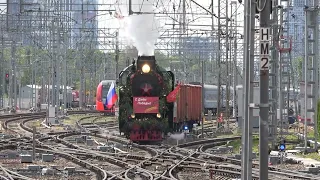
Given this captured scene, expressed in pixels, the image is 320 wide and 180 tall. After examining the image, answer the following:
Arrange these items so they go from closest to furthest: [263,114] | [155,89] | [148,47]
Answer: [263,114] → [155,89] → [148,47]

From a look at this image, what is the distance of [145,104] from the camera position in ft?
98.0

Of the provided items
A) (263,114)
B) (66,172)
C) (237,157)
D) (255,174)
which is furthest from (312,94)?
(263,114)

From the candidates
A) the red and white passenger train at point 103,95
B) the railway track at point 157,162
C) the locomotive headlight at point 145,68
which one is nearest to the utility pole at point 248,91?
the railway track at point 157,162

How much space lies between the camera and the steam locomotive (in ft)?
98.1

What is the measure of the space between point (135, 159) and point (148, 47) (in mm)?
8339

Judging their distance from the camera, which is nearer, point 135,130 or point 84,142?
point 135,130

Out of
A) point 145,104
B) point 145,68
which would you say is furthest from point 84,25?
point 145,104

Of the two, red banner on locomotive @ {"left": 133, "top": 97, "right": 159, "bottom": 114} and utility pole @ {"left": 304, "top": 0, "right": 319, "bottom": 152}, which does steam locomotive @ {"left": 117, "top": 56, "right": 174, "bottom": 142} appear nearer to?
red banner on locomotive @ {"left": 133, "top": 97, "right": 159, "bottom": 114}

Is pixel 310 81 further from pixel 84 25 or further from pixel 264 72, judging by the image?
pixel 84 25

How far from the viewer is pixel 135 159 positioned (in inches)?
1000

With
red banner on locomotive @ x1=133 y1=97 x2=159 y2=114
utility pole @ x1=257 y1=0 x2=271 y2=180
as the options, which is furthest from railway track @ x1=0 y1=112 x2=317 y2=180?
utility pole @ x1=257 y1=0 x2=271 y2=180

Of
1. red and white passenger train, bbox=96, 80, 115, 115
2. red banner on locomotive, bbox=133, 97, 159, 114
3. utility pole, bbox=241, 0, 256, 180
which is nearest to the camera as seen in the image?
utility pole, bbox=241, 0, 256, 180

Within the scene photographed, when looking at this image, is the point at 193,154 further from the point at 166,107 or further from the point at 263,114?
the point at 263,114

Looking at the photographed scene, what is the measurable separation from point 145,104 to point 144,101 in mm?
131
